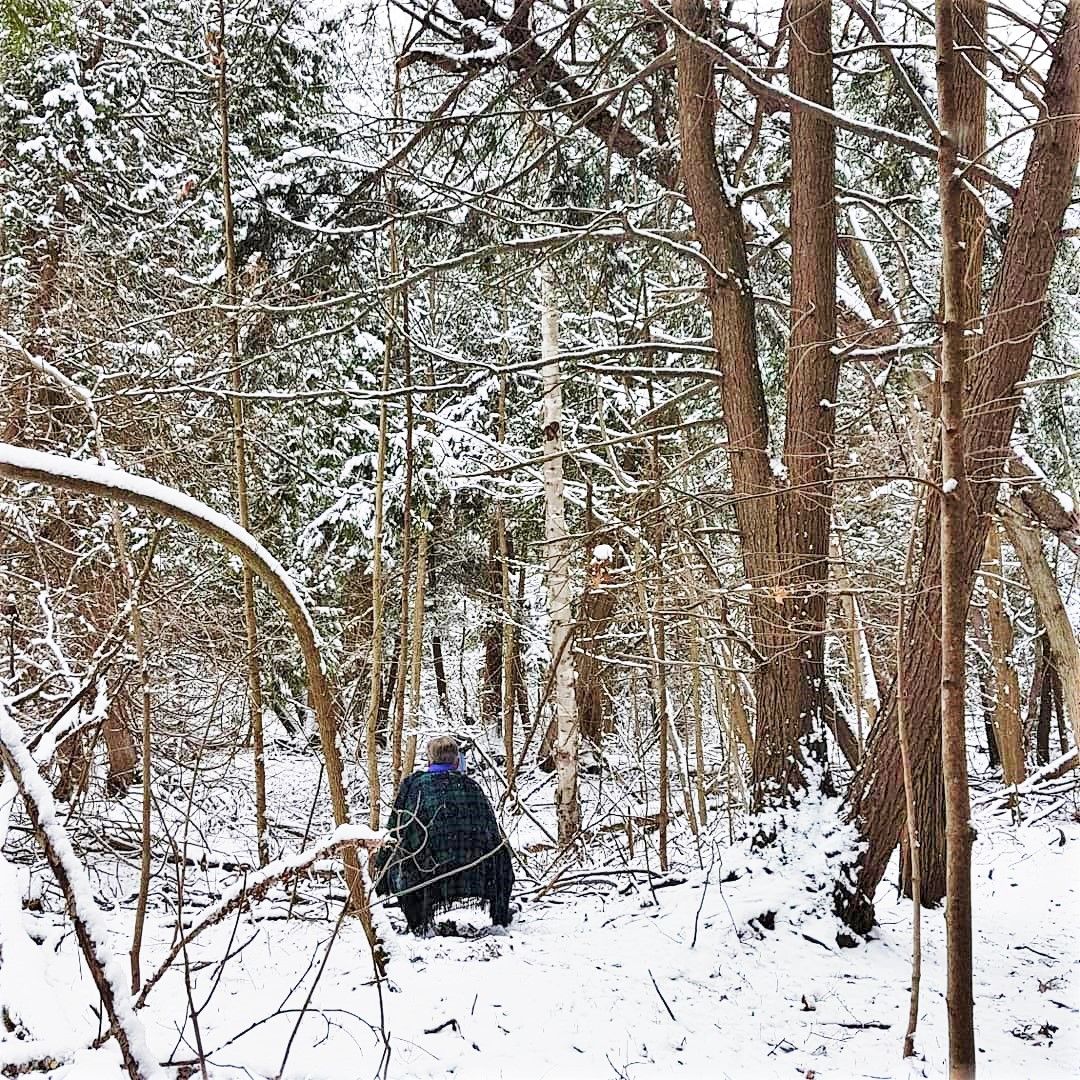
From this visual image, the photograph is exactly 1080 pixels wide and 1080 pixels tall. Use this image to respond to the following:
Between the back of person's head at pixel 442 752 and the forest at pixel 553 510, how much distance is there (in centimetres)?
2

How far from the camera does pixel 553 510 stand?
8.99 metres

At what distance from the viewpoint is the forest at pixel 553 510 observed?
3.32 m

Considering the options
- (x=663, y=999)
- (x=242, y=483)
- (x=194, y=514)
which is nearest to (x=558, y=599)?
(x=242, y=483)

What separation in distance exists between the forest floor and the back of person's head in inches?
39.2

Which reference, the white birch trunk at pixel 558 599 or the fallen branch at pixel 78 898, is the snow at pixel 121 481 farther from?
the white birch trunk at pixel 558 599

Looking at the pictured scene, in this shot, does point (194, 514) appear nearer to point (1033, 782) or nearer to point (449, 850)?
point (449, 850)

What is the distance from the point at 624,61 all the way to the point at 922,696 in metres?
4.90

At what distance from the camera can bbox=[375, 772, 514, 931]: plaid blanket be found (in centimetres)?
513

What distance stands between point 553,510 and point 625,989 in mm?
5358

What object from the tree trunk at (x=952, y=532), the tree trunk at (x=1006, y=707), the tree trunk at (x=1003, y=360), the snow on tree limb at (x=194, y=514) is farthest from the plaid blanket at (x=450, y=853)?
the tree trunk at (x=1006, y=707)

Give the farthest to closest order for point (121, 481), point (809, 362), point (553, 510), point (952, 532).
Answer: point (553, 510) < point (809, 362) < point (952, 532) < point (121, 481)

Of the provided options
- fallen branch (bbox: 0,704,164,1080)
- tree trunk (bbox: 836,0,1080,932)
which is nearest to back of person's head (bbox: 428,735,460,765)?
tree trunk (bbox: 836,0,1080,932)

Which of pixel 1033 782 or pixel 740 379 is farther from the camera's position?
pixel 1033 782

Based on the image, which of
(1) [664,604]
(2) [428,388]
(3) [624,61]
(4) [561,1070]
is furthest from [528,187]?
(4) [561,1070]
